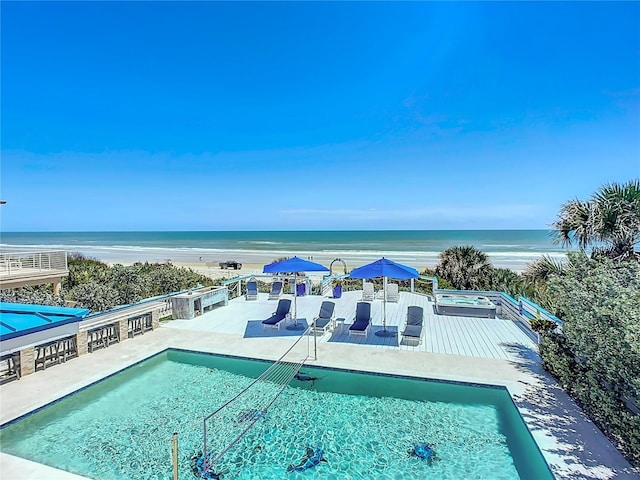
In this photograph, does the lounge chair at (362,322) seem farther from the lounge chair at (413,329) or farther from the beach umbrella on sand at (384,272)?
the lounge chair at (413,329)

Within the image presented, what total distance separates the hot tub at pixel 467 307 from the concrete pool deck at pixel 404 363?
1.22 ft

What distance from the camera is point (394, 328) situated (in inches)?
371

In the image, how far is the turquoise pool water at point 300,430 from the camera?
425cm

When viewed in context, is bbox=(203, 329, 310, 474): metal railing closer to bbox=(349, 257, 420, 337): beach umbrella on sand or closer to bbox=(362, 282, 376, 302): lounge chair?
bbox=(349, 257, 420, 337): beach umbrella on sand

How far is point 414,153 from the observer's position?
31.1m

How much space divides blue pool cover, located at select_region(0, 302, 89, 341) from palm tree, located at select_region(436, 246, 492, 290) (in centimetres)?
1375

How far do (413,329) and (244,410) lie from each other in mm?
4405

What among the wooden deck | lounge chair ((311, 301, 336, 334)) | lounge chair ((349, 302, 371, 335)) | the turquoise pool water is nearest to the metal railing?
the turquoise pool water

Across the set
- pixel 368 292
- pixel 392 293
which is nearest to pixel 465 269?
pixel 392 293

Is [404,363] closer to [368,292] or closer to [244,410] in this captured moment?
[244,410]

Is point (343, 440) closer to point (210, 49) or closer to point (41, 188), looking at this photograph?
point (210, 49)

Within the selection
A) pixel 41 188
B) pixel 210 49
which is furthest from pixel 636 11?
pixel 41 188

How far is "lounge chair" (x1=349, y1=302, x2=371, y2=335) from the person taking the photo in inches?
342

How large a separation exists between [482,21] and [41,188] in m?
54.3
